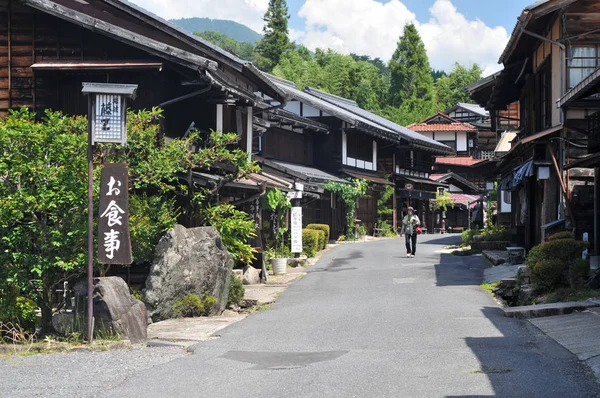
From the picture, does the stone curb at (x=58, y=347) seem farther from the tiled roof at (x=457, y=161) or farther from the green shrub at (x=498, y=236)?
the tiled roof at (x=457, y=161)

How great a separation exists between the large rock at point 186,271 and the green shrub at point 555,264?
642 cm

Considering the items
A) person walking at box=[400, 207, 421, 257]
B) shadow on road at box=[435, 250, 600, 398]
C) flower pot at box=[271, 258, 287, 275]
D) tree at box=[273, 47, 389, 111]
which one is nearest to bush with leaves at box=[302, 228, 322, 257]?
person walking at box=[400, 207, 421, 257]

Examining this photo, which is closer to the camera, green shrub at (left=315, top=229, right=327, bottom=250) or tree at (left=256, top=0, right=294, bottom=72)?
green shrub at (left=315, top=229, right=327, bottom=250)

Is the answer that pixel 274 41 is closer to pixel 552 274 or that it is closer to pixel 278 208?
pixel 278 208

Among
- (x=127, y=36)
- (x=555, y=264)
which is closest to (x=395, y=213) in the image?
(x=127, y=36)

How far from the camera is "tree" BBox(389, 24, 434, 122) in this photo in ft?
272

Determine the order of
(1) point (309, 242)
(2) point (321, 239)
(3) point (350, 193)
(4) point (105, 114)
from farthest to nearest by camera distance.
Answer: (3) point (350, 193) < (2) point (321, 239) < (1) point (309, 242) < (4) point (105, 114)

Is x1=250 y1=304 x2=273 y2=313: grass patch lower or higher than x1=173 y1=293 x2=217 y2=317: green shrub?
lower

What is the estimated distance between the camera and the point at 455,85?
3996 inches

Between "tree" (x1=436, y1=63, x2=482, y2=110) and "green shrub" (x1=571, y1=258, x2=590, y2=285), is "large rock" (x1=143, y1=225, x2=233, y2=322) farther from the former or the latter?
"tree" (x1=436, y1=63, x2=482, y2=110)

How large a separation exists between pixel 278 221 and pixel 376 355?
59.2 feet

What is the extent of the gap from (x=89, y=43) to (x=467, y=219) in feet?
159

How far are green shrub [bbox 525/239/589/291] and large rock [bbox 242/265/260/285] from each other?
8386mm

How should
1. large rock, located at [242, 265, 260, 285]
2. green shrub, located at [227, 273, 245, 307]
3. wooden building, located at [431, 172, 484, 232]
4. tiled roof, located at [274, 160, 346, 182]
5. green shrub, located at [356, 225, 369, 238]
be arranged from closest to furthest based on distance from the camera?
green shrub, located at [227, 273, 245, 307], large rock, located at [242, 265, 260, 285], tiled roof, located at [274, 160, 346, 182], green shrub, located at [356, 225, 369, 238], wooden building, located at [431, 172, 484, 232]
